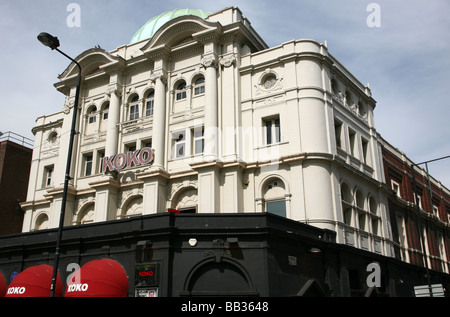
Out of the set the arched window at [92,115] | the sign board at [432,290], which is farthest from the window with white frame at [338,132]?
the arched window at [92,115]

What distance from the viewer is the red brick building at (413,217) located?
3572cm

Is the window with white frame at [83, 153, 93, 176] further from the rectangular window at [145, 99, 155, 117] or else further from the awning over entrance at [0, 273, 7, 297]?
the awning over entrance at [0, 273, 7, 297]

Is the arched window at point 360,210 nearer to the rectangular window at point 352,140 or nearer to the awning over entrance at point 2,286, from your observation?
the rectangular window at point 352,140

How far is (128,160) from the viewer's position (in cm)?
3053

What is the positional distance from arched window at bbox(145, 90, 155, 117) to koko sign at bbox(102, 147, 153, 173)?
3.47 metres

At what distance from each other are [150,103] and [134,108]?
5.16 ft

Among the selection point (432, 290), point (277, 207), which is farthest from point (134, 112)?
point (432, 290)

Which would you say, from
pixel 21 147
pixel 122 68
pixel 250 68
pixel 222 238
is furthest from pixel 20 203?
pixel 222 238

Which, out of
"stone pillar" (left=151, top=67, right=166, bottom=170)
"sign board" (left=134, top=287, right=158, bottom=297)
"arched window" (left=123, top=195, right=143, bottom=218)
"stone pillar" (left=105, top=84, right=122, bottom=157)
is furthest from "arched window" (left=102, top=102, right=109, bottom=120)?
"sign board" (left=134, top=287, right=158, bottom=297)

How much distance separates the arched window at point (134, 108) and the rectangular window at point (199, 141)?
5879mm

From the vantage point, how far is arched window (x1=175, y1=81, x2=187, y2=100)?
31.4m

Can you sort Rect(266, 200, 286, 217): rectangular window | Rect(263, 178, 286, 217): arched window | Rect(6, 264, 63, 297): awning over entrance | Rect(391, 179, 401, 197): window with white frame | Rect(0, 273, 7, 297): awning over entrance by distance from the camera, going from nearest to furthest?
Rect(6, 264, 63, 297): awning over entrance → Rect(0, 273, 7, 297): awning over entrance → Rect(266, 200, 286, 217): rectangular window → Rect(263, 178, 286, 217): arched window → Rect(391, 179, 401, 197): window with white frame

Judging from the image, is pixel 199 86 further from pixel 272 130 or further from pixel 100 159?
pixel 100 159
